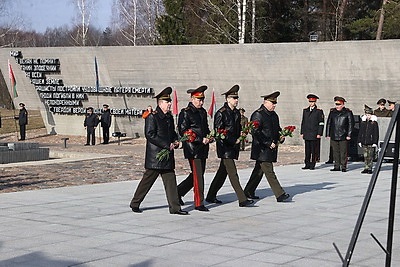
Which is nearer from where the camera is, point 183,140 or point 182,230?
point 182,230

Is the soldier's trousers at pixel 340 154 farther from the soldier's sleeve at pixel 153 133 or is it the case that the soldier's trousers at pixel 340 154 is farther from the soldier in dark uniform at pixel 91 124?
the soldier in dark uniform at pixel 91 124

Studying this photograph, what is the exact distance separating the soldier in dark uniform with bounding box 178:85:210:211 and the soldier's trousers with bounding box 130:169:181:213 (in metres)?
0.47

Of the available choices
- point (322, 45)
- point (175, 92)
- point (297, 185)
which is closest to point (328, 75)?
point (322, 45)

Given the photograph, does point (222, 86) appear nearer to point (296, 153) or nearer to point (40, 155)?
point (296, 153)

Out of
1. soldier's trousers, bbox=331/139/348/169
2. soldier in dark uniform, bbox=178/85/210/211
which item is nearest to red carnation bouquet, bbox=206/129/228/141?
soldier in dark uniform, bbox=178/85/210/211

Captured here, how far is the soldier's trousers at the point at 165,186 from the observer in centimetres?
1130

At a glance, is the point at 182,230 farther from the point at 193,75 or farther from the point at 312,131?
the point at 193,75

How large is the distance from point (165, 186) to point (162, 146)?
1.99 ft

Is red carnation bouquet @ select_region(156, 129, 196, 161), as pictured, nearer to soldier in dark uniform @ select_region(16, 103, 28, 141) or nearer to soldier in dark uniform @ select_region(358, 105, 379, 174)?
soldier in dark uniform @ select_region(358, 105, 379, 174)

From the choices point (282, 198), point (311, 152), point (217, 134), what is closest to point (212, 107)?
point (311, 152)

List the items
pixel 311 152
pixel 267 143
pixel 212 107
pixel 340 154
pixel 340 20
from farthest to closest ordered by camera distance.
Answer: pixel 340 20 < pixel 212 107 < pixel 311 152 < pixel 340 154 < pixel 267 143

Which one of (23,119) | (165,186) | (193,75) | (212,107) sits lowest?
(165,186)

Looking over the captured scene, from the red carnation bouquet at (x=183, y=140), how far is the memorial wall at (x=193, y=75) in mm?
15487

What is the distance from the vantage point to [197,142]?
1176 centimetres
